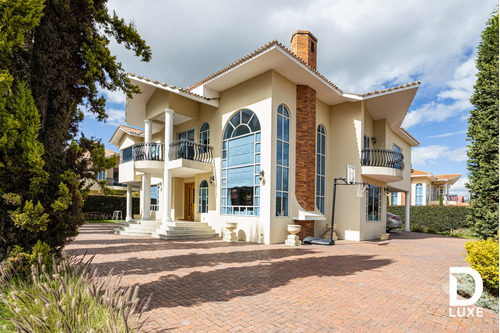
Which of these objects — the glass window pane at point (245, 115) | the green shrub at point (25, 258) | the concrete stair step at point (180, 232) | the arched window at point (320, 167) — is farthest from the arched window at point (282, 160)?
the green shrub at point (25, 258)

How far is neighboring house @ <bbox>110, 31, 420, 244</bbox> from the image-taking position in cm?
1151

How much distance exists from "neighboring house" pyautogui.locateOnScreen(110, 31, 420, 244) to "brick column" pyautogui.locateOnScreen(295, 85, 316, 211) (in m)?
0.05

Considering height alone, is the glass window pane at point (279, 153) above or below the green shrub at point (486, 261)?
above

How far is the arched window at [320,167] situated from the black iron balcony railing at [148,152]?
8.10m

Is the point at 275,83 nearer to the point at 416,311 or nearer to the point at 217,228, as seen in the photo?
the point at 217,228

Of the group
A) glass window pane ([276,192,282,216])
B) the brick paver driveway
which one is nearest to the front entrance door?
glass window pane ([276,192,282,216])

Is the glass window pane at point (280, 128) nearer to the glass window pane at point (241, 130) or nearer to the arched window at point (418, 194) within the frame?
the glass window pane at point (241, 130)

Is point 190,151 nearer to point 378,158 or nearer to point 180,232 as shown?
point 180,232

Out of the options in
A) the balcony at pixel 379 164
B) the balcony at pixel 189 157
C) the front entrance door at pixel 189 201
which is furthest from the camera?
the front entrance door at pixel 189 201

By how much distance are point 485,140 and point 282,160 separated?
6.83 meters

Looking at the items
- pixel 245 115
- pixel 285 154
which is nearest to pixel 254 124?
pixel 245 115

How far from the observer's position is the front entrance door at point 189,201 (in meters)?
16.7

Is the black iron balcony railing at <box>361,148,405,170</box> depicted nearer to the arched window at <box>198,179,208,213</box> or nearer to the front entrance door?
the arched window at <box>198,179,208,213</box>

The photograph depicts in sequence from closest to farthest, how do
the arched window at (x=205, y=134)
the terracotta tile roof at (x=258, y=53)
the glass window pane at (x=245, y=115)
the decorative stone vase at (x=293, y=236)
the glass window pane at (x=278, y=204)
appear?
1. the terracotta tile roof at (x=258, y=53)
2. the decorative stone vase at (x=293, y=236)
3. the glass window pane at (x=278, y=204)
4. the glass window pane at (x=245, y=115)
5. the arched window at (x=205, y=134)
